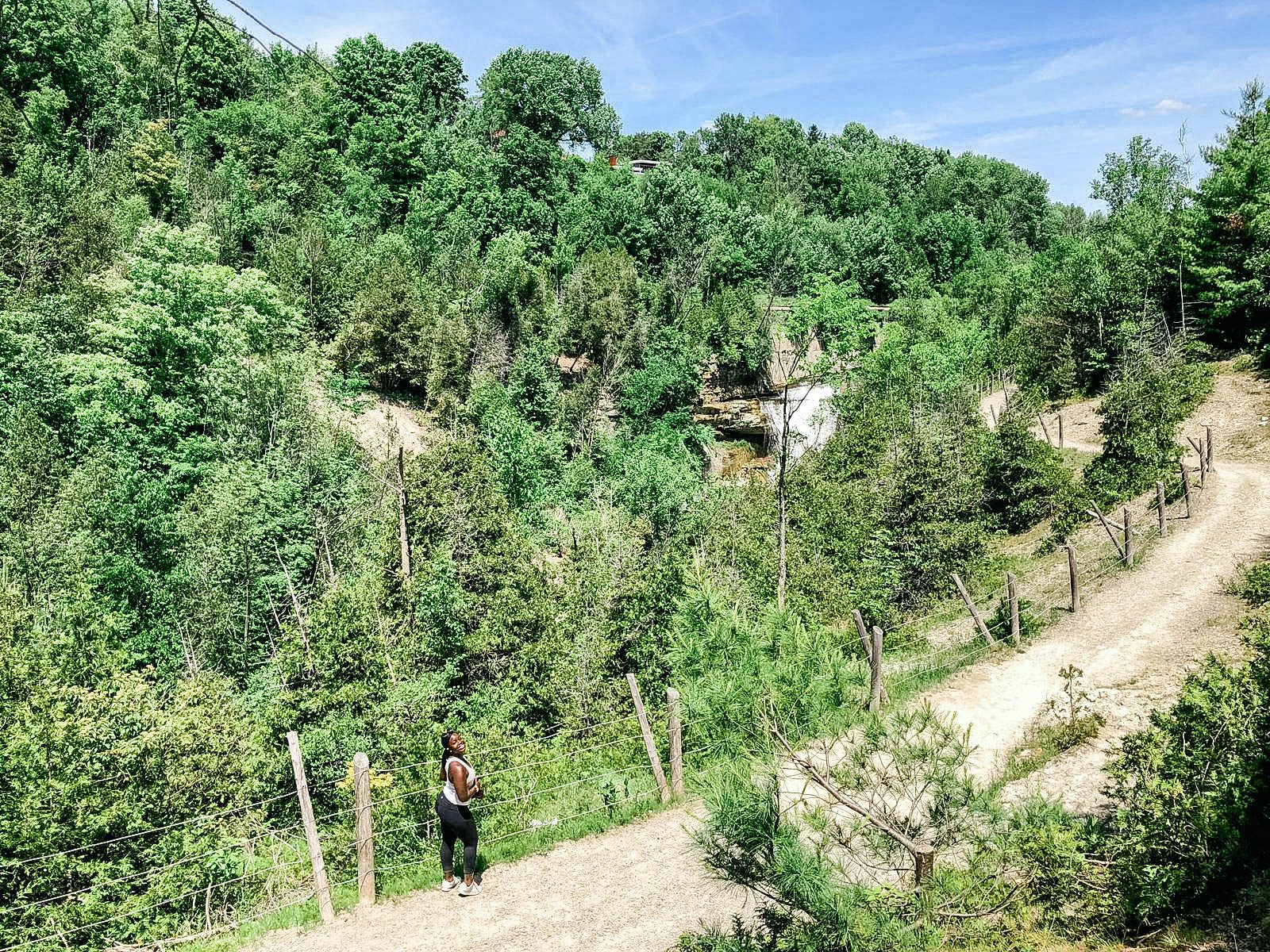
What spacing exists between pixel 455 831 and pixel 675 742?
3081 mm

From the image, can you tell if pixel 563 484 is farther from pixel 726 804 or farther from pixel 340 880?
pixel 726 804

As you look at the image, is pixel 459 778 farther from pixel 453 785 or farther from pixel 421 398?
pixel 421 398

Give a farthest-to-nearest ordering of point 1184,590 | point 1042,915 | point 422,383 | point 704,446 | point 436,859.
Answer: point 704,446
point 422,383
point 1184,590
point 436,859
point 1042,915

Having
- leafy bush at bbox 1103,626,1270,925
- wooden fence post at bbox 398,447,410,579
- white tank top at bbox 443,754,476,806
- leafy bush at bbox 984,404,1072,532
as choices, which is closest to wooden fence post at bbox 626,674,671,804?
→ white tank top at bbox 443,754,476,806

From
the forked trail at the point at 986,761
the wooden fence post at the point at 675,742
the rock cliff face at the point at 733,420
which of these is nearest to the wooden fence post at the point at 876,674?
the forked trail at the point at 986,761

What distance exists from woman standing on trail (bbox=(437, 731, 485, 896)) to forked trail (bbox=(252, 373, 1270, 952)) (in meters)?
0.49

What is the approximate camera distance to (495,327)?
1686 inches

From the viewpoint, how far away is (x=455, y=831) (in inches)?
325

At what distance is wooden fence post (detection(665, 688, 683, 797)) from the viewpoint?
9977 millimetres

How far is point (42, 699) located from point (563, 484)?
2711cm

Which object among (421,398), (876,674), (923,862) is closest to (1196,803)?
(923,862)

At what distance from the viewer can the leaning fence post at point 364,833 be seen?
809 centimetres

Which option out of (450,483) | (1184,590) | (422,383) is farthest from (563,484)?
(1184,590)

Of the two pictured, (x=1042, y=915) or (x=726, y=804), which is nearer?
(x=726, y=804)
